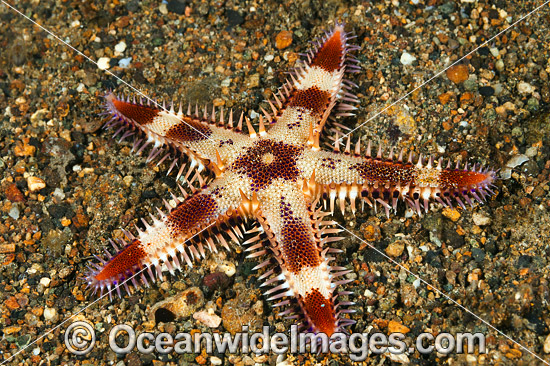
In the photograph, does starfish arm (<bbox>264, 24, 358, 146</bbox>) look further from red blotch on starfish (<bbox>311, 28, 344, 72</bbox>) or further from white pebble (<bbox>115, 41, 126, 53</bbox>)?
white pebble (<bbox>115, 41, 126, 53</bbox>)

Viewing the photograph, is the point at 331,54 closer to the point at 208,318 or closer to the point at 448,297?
the point at 448,297

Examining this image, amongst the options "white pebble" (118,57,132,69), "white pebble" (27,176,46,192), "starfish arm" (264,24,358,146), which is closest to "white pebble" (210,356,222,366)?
"starfish arm" (264,24,358,146)

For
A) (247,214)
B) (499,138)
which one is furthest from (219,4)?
(499,138)

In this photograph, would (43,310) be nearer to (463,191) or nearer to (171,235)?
(171,235)

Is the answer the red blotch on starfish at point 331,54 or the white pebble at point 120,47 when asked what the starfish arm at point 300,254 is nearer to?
the red blotch on starfish at point 331,54

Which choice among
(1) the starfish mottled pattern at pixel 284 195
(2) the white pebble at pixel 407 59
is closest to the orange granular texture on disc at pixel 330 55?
(1) the starfish mottled pattern at pixel 284 195

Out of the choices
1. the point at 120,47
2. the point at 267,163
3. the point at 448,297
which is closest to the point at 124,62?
the point at 120,47
